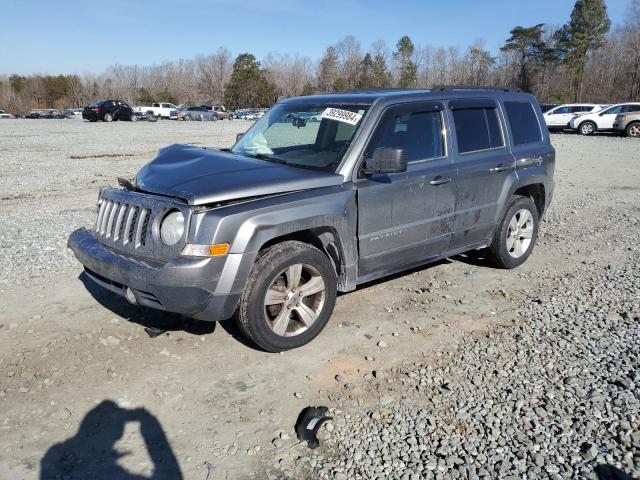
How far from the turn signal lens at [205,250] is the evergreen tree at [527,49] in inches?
2881

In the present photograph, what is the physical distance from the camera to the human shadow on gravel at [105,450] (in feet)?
9.27

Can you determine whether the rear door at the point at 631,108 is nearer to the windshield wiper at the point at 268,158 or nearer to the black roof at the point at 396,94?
the black roof at the point at 396,94

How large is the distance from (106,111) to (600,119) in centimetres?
3435

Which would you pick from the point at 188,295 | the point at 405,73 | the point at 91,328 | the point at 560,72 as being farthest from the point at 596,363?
the point at 405,73

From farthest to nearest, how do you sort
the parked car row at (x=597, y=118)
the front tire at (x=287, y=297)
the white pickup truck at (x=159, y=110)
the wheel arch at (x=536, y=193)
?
the white pickup truck at (x=159, y=110) < the parked car row at (x=597, y=118) < the wheel arch at (x=536, y=193) < the front tire at (x=287, y=297)

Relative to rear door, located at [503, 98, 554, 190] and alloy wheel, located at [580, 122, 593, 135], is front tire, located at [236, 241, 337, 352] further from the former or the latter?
alloy wheel, located at [580, 122, 593, 135]

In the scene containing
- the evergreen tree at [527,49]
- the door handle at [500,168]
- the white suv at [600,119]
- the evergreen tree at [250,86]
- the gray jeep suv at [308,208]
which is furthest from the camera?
the evergreen tree at [250,86]

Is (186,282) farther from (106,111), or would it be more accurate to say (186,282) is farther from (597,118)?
(106,111)

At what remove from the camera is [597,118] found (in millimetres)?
28891

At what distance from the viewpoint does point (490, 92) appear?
5781 millimetres

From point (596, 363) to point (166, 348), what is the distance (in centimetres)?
328

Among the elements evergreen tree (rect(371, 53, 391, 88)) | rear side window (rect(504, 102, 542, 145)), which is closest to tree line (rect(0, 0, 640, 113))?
evergreen tree (rect(371, 53, 391, 88))

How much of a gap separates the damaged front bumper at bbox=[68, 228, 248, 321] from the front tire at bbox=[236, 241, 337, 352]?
0.45ft

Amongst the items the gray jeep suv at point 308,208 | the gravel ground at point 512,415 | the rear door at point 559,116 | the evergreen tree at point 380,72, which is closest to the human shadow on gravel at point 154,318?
the gray jeep suv at point 308,208
